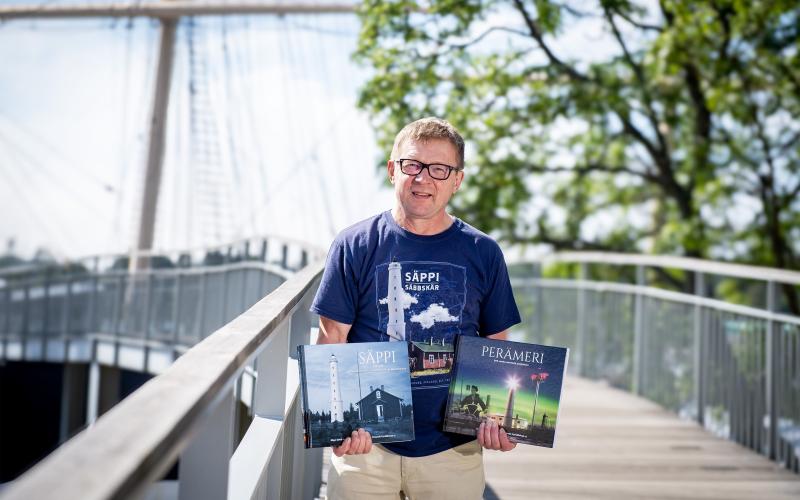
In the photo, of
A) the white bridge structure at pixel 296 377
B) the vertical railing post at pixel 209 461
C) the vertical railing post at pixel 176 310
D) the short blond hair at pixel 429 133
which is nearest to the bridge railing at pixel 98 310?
the vertical railing post at pixel 176 310

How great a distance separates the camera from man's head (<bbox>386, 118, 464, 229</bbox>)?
7.95 feet

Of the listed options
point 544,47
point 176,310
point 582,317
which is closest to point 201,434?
point 582,317

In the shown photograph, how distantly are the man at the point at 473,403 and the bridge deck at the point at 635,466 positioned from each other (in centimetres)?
258

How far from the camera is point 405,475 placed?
98.0 inches

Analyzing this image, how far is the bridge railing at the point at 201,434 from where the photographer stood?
91cm

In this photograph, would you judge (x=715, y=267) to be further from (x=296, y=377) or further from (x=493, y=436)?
(x=493, y=436)

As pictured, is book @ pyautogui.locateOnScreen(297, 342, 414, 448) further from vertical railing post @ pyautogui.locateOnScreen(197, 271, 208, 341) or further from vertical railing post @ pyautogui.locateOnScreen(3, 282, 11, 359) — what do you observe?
vertical railing post @ pyautogui.locateOnScreen(3, 282, 11, 359)

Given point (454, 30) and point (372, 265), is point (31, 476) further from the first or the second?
point (454, 30)

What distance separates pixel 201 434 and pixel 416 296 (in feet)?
3.13

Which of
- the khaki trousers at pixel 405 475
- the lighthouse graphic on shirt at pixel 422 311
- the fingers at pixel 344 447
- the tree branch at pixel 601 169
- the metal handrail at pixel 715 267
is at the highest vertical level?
the tree branch at pixel 601 169

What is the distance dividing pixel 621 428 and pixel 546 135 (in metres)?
8.84

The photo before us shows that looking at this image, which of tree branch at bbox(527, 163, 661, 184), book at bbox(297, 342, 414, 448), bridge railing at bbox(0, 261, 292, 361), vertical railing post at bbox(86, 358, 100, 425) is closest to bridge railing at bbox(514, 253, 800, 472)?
book at bbox(297, 342, 414, 448)

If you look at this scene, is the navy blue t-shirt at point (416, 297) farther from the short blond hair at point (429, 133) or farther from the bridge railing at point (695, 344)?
the bridge railing at point (695, 344)

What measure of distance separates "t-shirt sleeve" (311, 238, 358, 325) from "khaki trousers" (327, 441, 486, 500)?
362 mm
